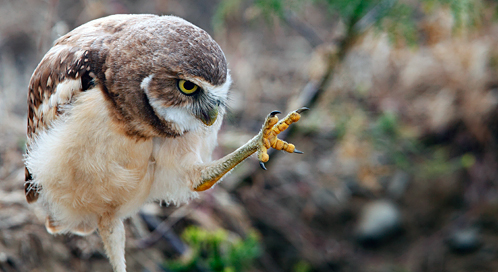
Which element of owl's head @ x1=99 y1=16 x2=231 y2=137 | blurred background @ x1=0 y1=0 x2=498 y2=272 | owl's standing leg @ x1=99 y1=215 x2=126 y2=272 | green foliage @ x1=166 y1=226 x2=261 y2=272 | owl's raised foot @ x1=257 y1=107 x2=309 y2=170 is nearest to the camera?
owl's head @ x1=99 y1=16 x2=231 y2=137

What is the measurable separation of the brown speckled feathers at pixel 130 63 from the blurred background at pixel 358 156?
2.01 metres

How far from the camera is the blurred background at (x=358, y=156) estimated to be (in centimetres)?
380

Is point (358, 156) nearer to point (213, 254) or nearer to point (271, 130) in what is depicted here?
point (213, 254)

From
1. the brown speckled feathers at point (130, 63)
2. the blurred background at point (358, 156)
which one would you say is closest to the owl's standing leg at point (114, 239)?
the brown speckled feathers at point (130, 63)

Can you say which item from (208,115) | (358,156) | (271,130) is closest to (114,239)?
(208,115)

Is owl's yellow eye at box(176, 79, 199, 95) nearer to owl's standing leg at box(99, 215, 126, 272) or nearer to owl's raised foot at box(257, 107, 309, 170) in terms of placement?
owl's raised foot at box(257, 107, 309, 170)

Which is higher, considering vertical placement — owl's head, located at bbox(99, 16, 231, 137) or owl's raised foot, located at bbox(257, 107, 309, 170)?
owl's raised foot, located at bbox(257, 107, 309, 170)

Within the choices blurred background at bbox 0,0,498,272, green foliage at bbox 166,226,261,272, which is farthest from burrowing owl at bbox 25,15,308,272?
blurred background at bbox 0,0,498,272

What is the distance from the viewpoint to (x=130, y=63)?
155cm

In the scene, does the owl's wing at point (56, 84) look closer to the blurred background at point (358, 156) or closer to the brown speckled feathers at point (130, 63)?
the brown speckled feathers at point (130, 63)

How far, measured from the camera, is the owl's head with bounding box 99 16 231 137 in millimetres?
1482

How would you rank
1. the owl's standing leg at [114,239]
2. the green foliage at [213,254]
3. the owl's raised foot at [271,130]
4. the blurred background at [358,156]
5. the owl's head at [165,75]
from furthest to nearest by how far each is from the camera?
the blurred background at [358,156]
the green foliage at [213,254]
the owl's standing leg at [114,239]
the owl's raised foot at [271,130]
the owl's head at [165,75]

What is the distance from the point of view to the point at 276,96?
5.30 m

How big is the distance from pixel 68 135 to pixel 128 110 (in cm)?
34
